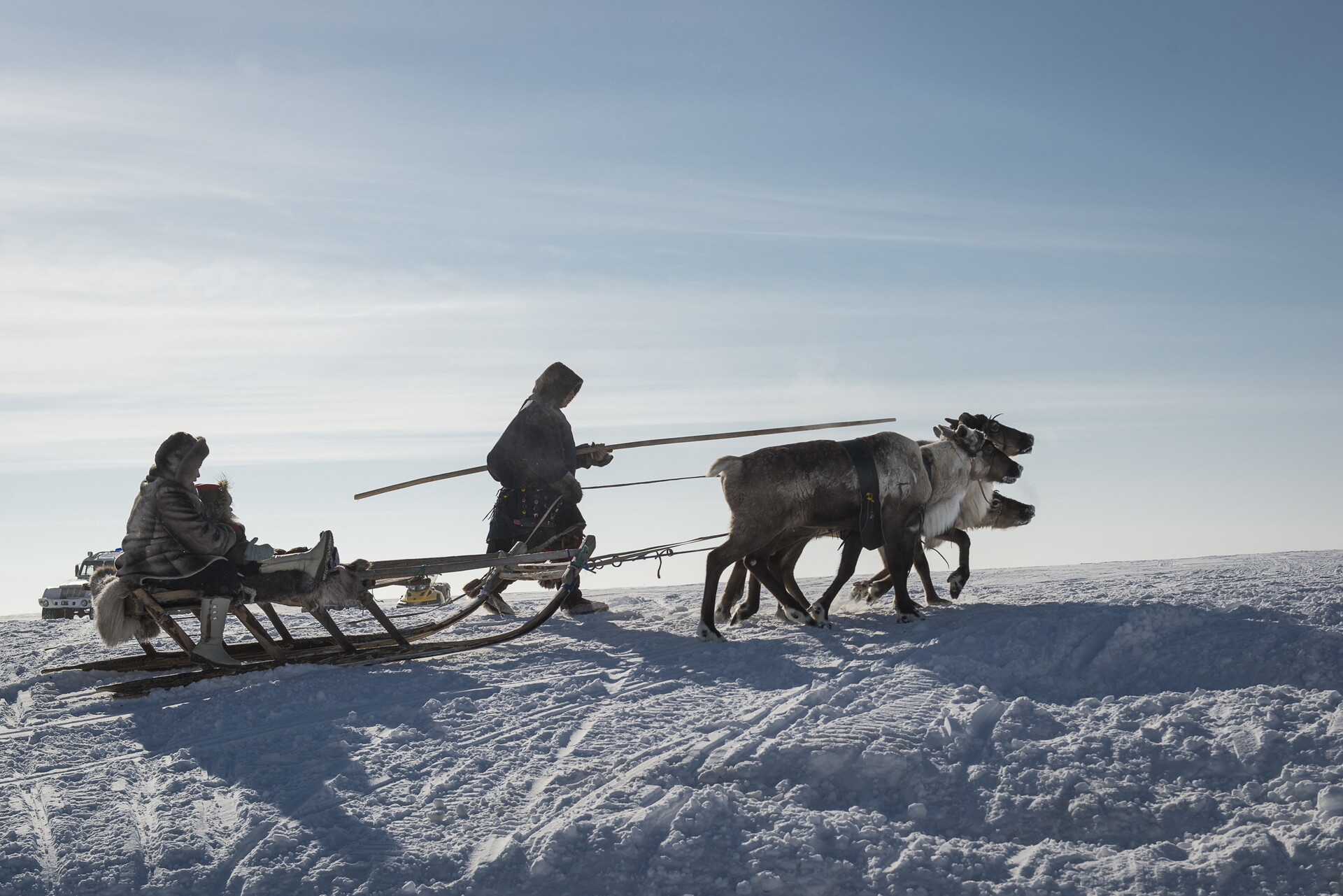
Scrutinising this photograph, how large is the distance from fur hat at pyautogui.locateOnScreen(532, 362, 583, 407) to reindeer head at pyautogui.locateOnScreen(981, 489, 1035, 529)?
167 inches

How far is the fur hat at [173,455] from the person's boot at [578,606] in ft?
14.2

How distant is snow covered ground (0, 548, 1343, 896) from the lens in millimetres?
3986

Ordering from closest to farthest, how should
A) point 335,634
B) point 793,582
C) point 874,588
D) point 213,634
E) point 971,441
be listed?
point 213,634, point 335,634, point 793,582, point 971,441, point 874,588

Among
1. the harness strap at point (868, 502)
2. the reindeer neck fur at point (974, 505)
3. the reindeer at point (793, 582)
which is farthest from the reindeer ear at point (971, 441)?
the harness strap at point (868, 502)

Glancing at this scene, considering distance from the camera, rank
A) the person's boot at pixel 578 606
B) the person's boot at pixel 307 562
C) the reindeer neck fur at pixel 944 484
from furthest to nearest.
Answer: the person's boot at pixel 578 606 < the reindeer neck fur at pixel 944 484 < the person's boot at pixel 307 562

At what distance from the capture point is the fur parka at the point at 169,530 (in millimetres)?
6727

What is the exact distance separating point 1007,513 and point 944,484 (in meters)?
1.56

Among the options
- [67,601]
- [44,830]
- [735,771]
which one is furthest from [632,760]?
[67,601]

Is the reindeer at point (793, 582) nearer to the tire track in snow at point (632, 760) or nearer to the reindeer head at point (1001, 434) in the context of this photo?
the reindeer head at point (1001, 434)

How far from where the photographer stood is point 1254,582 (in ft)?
31.0

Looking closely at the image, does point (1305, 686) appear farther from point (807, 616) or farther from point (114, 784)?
point (114, 784)

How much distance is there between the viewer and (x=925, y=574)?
30.7 ft

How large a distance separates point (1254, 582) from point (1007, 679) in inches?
187

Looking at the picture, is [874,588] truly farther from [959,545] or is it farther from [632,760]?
[632,760]
